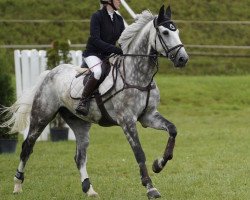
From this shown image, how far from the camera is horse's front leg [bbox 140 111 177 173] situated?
8789 mm

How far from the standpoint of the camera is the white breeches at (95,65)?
371 inches

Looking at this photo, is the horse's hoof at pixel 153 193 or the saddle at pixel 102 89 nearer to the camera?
the horse's hoof at pixel 153 193

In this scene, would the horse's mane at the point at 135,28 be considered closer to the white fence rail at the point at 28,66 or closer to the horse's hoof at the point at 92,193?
the horse's hoof at the point at 92,193

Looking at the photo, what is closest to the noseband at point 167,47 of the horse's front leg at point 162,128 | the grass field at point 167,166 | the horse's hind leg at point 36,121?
the horse's front leg at point 162,128

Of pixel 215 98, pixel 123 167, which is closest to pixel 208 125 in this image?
pixel 215 98

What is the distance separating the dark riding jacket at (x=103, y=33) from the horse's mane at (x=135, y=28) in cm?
17

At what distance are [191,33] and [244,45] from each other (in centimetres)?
308

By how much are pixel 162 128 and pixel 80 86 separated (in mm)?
1577

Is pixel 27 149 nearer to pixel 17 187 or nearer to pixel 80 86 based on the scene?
pixel 17 187

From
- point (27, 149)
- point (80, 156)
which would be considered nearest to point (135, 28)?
point (80, 156)

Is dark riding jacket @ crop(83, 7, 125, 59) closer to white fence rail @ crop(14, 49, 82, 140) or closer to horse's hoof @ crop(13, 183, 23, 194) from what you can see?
horse's hoof @ crop(13, 183, 23, 194)

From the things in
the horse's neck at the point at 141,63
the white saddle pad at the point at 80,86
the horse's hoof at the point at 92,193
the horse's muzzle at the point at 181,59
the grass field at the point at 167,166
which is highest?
the horse's muzzle at the point at 181,59

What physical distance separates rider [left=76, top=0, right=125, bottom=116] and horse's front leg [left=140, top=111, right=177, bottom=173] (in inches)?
36.4

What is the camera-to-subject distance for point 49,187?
10.4m
